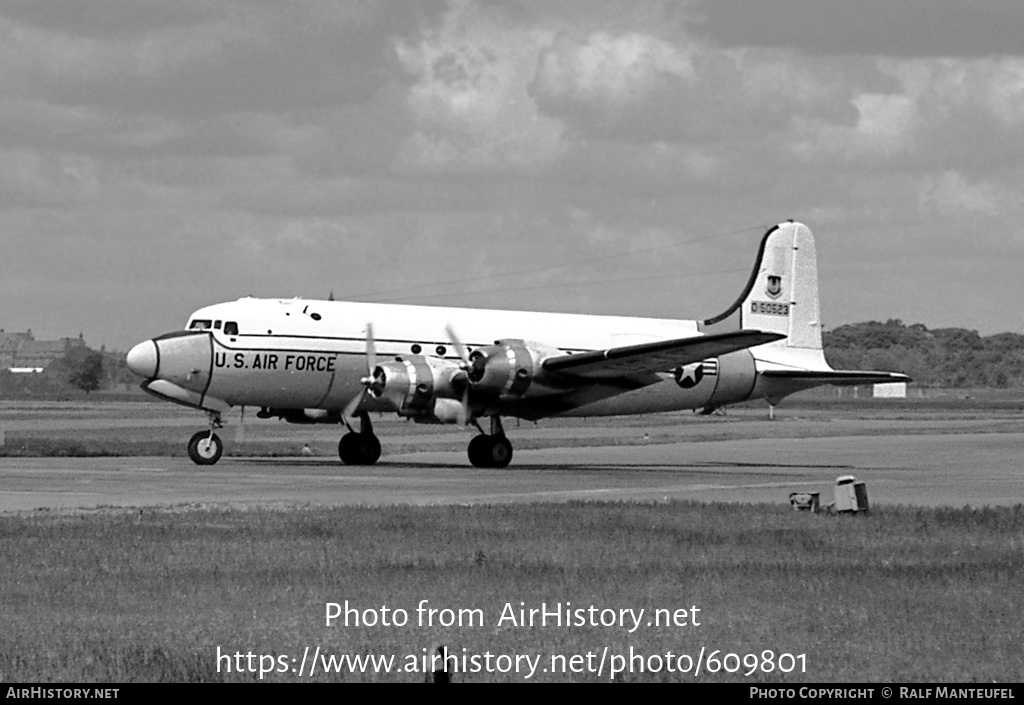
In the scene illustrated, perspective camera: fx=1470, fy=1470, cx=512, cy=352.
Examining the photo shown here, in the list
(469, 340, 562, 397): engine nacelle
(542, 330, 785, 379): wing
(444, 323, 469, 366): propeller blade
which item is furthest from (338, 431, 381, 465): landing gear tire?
(542, 330, 785, 379): wing

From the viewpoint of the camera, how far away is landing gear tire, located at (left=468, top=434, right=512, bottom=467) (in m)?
34.1

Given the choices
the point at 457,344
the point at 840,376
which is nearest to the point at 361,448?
the point at 457,344

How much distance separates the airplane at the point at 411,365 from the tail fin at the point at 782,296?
355cm

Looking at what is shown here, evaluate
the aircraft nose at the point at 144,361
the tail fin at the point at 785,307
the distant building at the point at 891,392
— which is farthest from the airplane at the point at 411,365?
the distant building at the point at 891,392

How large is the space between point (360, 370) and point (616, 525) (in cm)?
1560

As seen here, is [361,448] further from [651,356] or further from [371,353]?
[651,356]

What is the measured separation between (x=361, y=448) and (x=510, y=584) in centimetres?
2114

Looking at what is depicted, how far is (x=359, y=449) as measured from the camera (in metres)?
35.1

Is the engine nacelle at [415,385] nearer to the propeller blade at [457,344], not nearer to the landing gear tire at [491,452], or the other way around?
the propeller blade at [457,344]

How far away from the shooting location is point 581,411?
3634 centimetres

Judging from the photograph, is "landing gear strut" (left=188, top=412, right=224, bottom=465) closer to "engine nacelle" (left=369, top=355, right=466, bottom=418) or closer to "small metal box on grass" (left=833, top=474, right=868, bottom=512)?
"engine nacelle" (left=369, top=355, right=466, bottom=418)

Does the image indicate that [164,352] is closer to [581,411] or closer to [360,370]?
[360,370]
